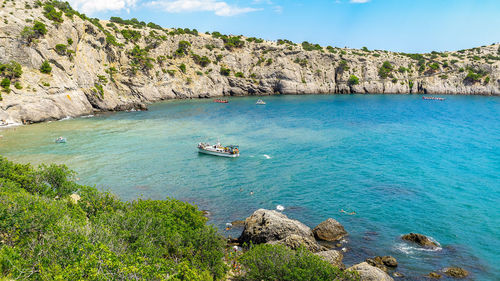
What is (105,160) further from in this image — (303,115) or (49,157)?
(303,115)

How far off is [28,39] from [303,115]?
263 feet

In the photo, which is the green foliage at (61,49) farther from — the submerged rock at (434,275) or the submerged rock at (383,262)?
the submerged rock at (434,275)

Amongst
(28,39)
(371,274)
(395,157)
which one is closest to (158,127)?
(28,39)

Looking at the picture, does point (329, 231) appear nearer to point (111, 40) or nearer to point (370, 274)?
point (370, 274)

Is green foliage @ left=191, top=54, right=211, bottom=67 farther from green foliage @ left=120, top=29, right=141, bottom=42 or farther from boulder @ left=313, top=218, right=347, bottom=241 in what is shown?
boulder @ left=313, top=218, right=347, bottom=241

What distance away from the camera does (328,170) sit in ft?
154

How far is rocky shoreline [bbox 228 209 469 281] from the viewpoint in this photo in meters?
23.9

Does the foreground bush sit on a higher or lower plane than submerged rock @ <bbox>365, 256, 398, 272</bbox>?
higher

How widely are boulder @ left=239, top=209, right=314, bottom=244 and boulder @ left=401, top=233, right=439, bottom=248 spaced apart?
9.01 meters

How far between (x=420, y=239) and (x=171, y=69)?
5053 inches

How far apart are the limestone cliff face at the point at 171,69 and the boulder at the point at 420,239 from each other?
8158 cm

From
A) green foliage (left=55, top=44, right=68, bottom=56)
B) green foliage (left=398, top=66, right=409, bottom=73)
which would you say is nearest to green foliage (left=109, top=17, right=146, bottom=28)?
green foliage (left=55, top=44, right=68, bottom=56)

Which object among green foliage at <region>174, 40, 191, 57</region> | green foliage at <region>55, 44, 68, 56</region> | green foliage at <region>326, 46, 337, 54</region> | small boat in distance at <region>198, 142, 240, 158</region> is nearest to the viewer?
small boat in distance at <region>198, 142, 240, 158</region>

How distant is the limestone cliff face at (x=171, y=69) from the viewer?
82.2 m
